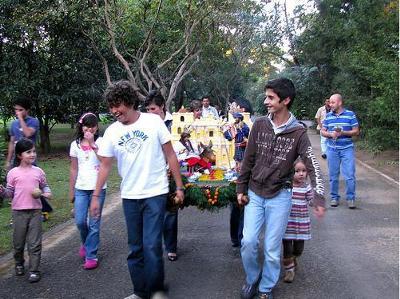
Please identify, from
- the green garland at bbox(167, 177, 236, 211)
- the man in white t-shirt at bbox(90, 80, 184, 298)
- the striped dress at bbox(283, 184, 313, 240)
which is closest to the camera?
the man in white t-shirt at bbox(90, 80, 184, 298)

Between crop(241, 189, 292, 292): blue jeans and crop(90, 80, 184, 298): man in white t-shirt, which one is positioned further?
crop(241, 189, 292, 292): blue jeans

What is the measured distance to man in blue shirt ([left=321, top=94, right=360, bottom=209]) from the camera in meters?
8.24

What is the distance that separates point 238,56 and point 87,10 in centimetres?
2023

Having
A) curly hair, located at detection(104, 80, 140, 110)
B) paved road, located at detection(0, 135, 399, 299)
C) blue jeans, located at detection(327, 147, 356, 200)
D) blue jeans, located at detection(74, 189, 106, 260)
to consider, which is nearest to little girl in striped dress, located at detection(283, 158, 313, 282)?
paved road, located at detection(0, 135, 399, 299)

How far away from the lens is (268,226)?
4.28 meters

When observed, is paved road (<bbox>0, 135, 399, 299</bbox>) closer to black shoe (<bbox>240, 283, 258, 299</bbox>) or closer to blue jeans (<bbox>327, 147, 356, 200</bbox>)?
black shoe (<bbox>240, 283, 258, 299</bbox>)

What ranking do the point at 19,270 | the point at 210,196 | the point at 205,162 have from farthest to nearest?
1. the point at 205,162
2. the point at 19,270
3. the point at 210,196

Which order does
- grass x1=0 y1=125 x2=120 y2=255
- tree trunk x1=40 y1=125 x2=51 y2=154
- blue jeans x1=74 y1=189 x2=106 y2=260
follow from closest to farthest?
blue jeans x1=74 y1=189 x2=106 y2=260, grass x1=0 y1=125 x2=120 y2=255, tree trunk x1=40 y1=125 x2=51 y2=154

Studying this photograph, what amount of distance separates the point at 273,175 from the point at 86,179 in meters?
2.17

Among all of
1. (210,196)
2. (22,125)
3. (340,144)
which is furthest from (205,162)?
(340,144)

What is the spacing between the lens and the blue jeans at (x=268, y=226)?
423cm

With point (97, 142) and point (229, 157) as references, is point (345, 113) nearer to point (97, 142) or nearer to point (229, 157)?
point (229, 157)

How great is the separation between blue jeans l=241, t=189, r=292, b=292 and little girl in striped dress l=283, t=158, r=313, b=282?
598 mm

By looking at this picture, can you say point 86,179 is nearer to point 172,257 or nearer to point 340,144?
point 172,257
